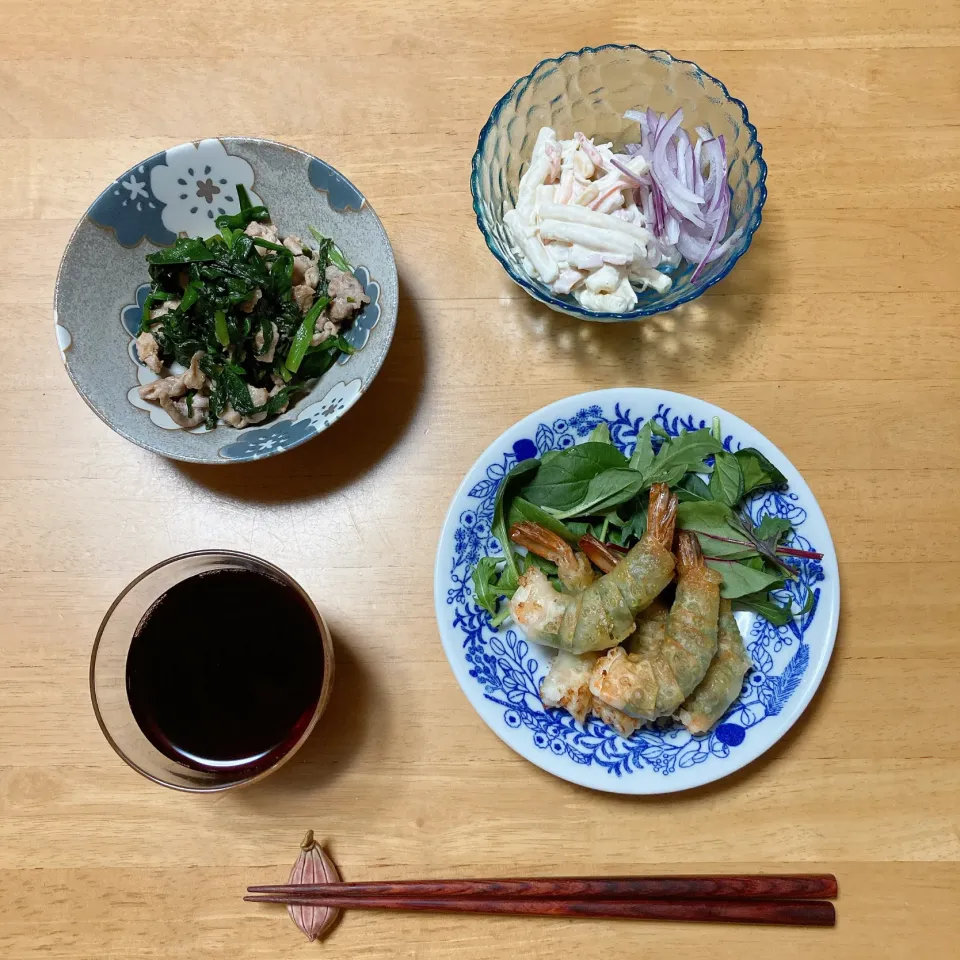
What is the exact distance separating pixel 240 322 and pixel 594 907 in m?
1.24

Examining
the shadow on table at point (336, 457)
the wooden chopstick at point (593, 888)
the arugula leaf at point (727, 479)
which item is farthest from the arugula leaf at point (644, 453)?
the wooden chopstick at point (593, 888)

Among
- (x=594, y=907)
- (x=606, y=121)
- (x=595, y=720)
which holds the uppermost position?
(x=606, y=121)

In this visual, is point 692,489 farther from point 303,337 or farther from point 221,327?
point 221,327

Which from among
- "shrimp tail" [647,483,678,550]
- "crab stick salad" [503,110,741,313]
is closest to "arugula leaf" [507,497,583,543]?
"shrimp tail" [647,483,678,550]

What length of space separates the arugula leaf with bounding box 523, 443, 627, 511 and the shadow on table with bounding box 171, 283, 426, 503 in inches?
12.4

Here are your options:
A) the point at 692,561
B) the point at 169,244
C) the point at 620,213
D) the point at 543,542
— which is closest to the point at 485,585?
the point at 543,542

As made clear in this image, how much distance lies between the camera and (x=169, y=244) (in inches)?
61.1

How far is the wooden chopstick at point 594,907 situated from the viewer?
1472 mm

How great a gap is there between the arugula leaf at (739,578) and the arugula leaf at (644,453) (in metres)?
0.21

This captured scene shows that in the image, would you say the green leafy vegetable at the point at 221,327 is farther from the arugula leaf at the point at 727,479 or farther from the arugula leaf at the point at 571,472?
the arugula leaf at the point at 727,479

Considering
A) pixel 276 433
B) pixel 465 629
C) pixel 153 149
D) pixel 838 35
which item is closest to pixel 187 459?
pixel 276 433

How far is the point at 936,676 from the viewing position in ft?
5.19

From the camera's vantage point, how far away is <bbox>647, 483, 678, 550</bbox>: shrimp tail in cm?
140

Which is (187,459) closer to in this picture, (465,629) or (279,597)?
(279,597)
